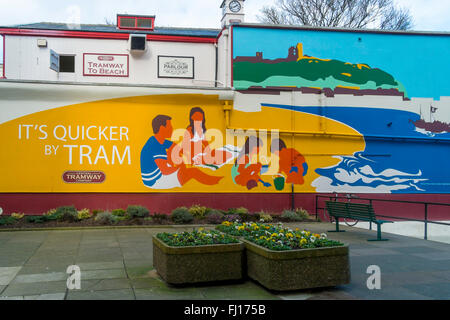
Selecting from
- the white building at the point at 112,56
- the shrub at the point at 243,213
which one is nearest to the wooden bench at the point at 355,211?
the shrub at the point at 243,213

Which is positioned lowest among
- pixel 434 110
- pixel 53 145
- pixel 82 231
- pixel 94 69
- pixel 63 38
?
pixel 82 231

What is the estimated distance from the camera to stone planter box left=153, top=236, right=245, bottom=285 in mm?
6602

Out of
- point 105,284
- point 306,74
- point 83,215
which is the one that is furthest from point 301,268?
point 306,74

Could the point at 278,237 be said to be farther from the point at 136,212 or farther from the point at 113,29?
the point at 113,29

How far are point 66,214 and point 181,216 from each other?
A: 3.57 m

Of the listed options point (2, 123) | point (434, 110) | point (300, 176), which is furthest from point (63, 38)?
point (434, 110)

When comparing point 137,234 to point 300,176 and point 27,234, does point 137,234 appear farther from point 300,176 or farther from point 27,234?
point 300,176

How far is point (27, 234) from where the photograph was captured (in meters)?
12.3

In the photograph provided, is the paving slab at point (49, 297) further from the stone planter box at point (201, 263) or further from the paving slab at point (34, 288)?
the stone planter box at point (201, 263)

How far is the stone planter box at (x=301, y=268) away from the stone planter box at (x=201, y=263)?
12.6 inches

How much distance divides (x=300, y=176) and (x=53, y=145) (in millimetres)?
8775

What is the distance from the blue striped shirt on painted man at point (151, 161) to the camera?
16.1 metres

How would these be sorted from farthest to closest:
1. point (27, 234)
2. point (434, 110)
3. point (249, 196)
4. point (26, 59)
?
point (26, 59) → point (434, 110) → point (249, 196) → point (27, 234)

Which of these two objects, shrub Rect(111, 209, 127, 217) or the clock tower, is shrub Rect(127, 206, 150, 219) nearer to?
shrub Rect(111, 209, 127, 217)
